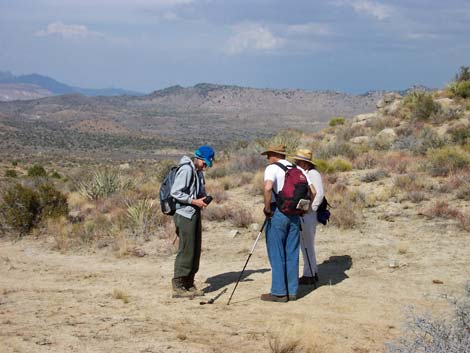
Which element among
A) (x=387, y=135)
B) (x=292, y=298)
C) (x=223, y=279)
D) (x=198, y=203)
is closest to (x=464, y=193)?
(x=223, y=279)

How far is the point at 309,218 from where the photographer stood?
7.41 m

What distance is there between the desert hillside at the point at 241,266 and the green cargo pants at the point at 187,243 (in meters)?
0.42

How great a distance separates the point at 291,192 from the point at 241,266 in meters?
2.77

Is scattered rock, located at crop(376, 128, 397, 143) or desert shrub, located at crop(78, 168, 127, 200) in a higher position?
scattered rock, located at crop(376, 128, 397, 143)

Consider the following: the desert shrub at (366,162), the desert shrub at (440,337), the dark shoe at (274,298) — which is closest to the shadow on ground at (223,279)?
the dark shoe at (274,298)

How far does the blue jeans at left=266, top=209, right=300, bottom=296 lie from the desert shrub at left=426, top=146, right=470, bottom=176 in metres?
8.67

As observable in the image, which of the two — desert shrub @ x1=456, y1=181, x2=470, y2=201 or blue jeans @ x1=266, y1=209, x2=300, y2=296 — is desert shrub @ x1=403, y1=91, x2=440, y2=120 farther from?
blue jeans @ x1=266, y1=209, x2=300, y2=296

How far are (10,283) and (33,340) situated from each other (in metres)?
3.37

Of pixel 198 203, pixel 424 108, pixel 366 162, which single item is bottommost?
pixel 366 162

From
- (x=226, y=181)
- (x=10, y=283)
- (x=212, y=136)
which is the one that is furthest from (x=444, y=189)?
(x=212, y=136)

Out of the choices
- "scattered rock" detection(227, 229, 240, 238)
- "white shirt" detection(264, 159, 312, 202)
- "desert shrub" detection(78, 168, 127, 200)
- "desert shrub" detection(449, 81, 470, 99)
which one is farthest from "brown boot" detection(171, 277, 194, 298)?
"desert shrub" detection(449, 81, 470, 99)

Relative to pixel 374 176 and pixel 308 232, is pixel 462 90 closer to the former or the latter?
pixel 374 176

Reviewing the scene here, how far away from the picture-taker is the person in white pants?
7301mm

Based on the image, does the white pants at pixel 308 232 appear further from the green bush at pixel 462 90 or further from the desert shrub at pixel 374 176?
the green bush at pixel 462 90
